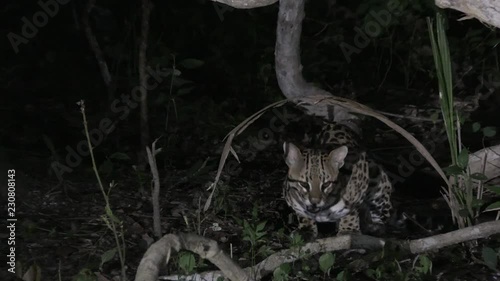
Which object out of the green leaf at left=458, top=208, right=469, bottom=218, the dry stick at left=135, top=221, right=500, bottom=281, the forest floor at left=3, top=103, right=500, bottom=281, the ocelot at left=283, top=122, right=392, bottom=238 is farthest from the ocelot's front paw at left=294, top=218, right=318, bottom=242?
the green leaf at left=458, top=208, right=469, bottom=218

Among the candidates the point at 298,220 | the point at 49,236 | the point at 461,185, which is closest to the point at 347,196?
the point at 298,220

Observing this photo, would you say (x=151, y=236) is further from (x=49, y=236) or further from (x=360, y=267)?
(x=360, y=267)

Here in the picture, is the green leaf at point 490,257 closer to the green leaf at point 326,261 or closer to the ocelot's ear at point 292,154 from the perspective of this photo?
the green leaf at point 326,261

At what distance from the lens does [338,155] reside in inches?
259

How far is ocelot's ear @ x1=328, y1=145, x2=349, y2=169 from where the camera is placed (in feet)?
21.4

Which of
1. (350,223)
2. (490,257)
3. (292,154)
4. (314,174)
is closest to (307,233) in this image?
(350,223)

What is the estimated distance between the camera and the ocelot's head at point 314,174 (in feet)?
21.6

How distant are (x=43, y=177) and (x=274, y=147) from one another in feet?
8.24

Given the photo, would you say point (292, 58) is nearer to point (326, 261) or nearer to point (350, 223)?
point (350, 223)

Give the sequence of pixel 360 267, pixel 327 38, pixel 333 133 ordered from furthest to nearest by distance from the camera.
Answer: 1. pixel 327 38
2. pixel 333 133
3. pixel 360 267

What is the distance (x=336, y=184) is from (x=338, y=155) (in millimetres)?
252

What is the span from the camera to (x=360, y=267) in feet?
19.2

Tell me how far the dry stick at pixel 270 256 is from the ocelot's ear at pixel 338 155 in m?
0.76

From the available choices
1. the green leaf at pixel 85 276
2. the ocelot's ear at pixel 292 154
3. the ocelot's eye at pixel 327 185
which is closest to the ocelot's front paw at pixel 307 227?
the ocelot's eye at pixel 327 185
